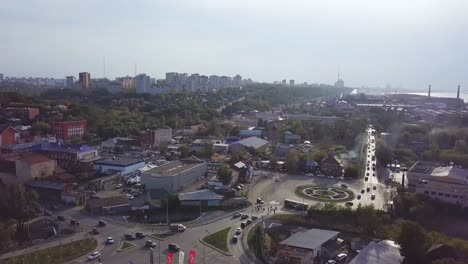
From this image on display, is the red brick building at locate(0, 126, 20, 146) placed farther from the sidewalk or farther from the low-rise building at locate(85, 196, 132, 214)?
the sidewalk

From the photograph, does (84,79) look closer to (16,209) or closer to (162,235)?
(16,209)

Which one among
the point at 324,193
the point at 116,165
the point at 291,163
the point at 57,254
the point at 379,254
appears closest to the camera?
the point at 379,254

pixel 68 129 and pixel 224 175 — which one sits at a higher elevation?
pixel 68 129

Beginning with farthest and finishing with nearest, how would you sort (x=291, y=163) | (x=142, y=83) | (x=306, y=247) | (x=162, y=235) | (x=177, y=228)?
(x=142, y=83), (x=291, y=163), (x=177, y=228), (x=162, y=235), (x=306, y=247)

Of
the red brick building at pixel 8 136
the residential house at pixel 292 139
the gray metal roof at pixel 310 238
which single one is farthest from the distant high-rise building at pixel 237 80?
the gray metal roof at pixel 310 238

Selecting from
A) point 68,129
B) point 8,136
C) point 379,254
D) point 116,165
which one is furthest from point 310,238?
point 68,129

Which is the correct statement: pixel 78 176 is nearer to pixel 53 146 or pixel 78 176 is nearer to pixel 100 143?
pixel 53 146

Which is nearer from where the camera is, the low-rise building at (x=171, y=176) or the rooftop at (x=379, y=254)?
the rooftop at (x=379, y=254)

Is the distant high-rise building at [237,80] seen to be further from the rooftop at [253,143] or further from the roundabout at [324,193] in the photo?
the roundabout at [324,193]
